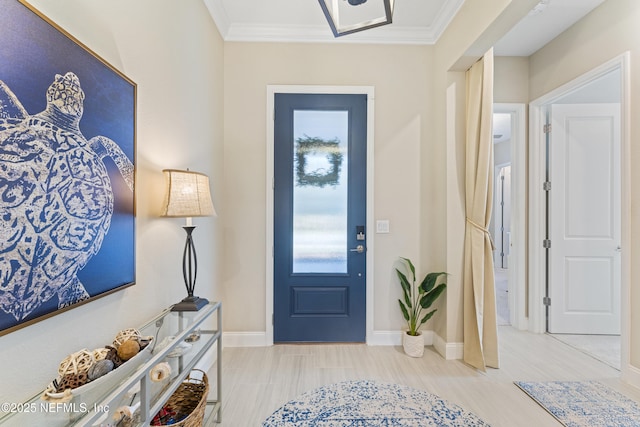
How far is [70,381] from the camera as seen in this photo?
32.3 inches

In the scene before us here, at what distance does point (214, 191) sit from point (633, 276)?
3322 millimetres

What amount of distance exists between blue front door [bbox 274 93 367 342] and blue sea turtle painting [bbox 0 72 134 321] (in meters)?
1.72

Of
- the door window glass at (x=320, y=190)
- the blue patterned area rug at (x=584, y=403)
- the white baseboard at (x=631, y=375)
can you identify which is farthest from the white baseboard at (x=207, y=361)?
the white baseboard at (x=631, y=375)

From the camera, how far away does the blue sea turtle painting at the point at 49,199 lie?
76 centimetres

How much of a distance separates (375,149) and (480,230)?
116 cm

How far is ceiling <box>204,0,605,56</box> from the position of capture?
7.75 feet

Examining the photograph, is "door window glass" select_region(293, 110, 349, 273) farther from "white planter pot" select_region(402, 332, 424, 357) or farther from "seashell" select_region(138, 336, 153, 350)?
"seashell" select_region(138, 336, 153, 350)

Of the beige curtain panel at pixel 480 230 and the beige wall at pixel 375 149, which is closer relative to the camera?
the beige curtain panel at pixel 480 230

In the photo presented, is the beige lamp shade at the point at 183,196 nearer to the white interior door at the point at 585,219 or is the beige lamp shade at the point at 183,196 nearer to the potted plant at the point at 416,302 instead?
the potted plant at the point at 416,302

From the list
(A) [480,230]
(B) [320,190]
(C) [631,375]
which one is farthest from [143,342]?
(C) [631,375]

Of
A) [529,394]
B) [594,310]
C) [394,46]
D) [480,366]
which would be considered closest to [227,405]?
[480,366]

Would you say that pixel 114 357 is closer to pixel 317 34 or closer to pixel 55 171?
pixel 55 171

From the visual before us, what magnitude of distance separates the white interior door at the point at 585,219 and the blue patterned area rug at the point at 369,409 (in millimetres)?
2031

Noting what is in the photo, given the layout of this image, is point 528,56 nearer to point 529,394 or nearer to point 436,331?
point 436,331
